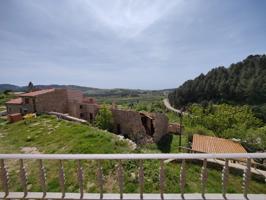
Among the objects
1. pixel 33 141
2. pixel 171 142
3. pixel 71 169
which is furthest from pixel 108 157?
pixel 171 142

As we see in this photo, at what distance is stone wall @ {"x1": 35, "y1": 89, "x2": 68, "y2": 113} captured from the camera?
20.4 meters

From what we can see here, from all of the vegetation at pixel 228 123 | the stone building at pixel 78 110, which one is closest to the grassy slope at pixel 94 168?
the stone building at pixel 78 110

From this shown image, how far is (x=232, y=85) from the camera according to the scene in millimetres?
52438

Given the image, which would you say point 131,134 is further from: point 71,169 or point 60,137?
point 71,169

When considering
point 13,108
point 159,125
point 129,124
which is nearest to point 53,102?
point 13,108

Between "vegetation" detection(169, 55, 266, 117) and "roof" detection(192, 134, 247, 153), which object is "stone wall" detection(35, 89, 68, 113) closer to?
"roof" detection(192, 134, 247, 153)

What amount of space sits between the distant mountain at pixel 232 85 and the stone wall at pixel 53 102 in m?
40.6

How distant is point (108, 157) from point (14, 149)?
8937 millimetres

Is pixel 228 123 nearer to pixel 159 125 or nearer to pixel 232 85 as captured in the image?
pixel 159 125

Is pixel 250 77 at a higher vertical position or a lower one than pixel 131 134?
higher

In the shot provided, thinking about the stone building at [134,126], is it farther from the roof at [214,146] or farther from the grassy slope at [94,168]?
the grassy slope at [94,168]

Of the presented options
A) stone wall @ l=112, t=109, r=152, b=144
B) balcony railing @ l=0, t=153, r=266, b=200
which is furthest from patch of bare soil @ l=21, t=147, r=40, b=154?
stone wall @ l=112, t=109, r=152, b=144

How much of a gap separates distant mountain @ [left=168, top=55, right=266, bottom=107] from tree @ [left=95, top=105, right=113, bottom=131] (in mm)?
37538

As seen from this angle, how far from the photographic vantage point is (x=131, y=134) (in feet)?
70.1
